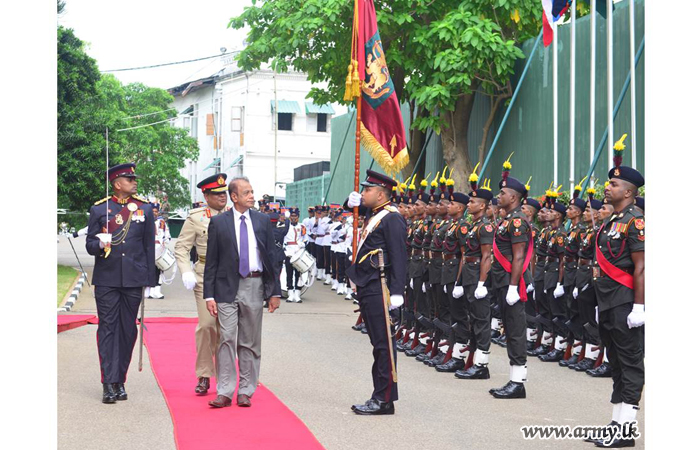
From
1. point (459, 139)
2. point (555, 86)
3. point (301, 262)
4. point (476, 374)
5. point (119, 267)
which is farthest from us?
point (459, 139)

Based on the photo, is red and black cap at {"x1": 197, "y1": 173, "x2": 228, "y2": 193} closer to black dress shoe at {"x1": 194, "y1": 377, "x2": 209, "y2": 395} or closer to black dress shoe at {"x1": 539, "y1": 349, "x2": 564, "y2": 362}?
black dress shoe at {"x1": 194, "y1": 377, "x2": 209, "y2": 395}

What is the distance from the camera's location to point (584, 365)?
11898mm

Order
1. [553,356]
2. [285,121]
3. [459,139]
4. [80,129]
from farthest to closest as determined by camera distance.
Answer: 1. [285,121]
2. [80,129]
3. [459,139]
4. [553,356]

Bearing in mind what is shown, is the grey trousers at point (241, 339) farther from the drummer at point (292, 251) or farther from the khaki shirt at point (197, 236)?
the drummer at point (292, 251)

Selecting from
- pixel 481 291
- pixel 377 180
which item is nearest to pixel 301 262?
pixel 481 291

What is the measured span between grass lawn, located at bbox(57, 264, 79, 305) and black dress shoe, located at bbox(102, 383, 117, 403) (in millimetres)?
9217

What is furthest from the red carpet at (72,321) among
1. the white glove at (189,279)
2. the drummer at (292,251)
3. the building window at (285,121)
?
the building window at (285,121)

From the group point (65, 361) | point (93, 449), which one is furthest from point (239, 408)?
point (65, 361)

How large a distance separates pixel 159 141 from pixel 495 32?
41805mm

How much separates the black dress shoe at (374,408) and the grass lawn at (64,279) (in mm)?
10611

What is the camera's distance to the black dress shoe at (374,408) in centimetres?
876

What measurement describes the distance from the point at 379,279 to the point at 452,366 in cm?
297

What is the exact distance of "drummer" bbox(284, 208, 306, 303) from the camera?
21672 millimetres

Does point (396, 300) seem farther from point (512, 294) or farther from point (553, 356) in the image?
point (553, 356)
